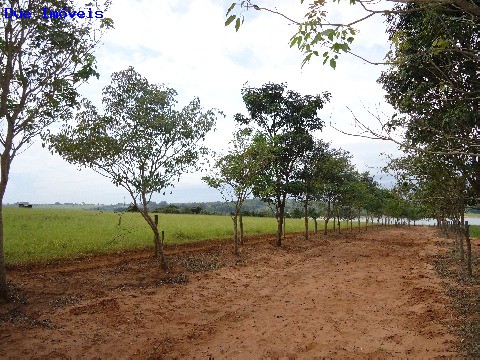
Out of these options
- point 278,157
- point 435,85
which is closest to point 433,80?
point 435,85

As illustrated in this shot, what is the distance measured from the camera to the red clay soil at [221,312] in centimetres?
802

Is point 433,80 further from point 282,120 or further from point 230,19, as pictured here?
point 282,120

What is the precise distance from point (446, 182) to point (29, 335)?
1685 cm

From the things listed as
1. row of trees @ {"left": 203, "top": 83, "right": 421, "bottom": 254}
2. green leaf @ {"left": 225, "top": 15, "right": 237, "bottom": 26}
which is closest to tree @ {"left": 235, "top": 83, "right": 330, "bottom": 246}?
row of trees @ {"left": 203, "top": 83, "right": 421, "bottom": 254}

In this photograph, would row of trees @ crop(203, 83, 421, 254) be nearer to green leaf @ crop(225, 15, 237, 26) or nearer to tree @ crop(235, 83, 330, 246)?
tree @ crop(235, 83, 330, 246)

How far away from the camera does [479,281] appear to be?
13281 millimetres

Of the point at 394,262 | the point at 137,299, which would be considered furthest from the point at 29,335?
the point at 394,262

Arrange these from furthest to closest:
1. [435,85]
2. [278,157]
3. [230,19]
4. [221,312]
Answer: [278,157] < [221,312] < [435,85] < [230,19]

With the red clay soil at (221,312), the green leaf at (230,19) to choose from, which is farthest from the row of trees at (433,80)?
the red clay soil at (221,312)

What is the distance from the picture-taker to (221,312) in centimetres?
1118

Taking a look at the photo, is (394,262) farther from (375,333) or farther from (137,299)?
(137,299)

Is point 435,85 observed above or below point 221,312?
above

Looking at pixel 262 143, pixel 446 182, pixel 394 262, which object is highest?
pixel 262 143

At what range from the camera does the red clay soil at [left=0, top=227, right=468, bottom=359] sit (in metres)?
8.02
